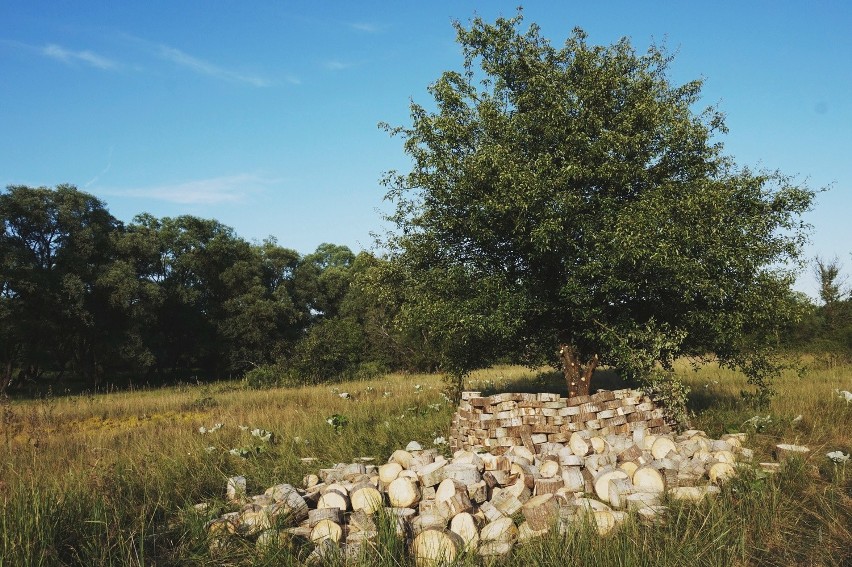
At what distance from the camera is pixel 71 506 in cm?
576

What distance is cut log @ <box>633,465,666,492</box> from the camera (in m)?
7.49

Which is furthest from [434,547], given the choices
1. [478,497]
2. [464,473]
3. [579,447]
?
[579,447]

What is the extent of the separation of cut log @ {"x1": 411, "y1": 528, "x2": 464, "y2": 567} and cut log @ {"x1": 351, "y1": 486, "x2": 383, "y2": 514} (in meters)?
1.16

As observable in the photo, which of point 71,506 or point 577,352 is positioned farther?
point 577,352

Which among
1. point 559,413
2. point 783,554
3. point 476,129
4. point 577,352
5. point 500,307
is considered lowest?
point 783,554

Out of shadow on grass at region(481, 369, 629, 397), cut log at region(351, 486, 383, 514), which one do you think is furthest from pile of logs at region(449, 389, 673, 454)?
shadow on grass at region(481, 369, 629, 397)

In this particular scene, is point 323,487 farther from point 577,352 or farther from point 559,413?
point 577,352

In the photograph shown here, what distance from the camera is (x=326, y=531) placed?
6.24 meters

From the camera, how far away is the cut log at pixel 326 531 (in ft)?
20.2

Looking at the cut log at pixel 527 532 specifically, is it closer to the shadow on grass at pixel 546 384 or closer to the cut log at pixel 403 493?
the cut log at pixel 403 493

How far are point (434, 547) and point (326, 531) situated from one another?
4.05ft

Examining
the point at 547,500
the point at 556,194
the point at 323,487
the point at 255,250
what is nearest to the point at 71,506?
the point at 323,487

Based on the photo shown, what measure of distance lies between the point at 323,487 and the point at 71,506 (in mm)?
2984

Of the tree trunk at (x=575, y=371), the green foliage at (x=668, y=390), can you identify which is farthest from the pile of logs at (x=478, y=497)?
the tree trunk at (x=575, y=371)
